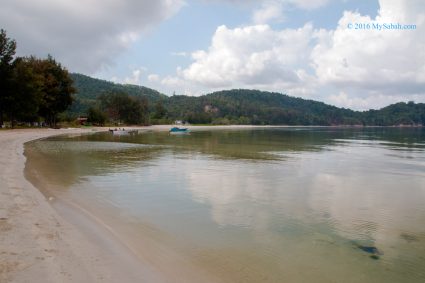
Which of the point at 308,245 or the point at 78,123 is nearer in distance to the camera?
the point at 308,245

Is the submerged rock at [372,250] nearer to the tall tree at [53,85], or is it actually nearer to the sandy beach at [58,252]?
the sandy beach at [58,252]

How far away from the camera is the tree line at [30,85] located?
222 ft

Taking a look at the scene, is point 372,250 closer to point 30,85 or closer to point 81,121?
point 30,85

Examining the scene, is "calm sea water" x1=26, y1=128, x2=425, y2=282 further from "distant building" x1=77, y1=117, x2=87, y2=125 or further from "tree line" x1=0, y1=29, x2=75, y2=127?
"distant building" x1=77, y1=117, x2=87, y2=125

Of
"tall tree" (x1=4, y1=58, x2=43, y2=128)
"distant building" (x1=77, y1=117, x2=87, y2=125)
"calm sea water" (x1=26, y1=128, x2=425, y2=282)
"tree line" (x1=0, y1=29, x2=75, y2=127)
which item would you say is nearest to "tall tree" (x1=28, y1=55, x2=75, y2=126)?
"tree line" (x1=0, y1=29, x2=75, y2=127)

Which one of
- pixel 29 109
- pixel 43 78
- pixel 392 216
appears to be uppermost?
pixel 43 78

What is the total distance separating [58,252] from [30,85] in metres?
72.4

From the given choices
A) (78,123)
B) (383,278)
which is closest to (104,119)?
(78,123)

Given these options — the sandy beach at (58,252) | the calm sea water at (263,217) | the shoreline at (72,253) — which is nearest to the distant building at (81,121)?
the calm sea water at (263,217)

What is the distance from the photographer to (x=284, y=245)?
1018 cm

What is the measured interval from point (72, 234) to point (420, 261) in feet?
30.7

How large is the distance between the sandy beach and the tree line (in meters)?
66.4

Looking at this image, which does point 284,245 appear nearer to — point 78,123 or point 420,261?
point 420,261

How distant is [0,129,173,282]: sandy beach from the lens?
22.7ft
